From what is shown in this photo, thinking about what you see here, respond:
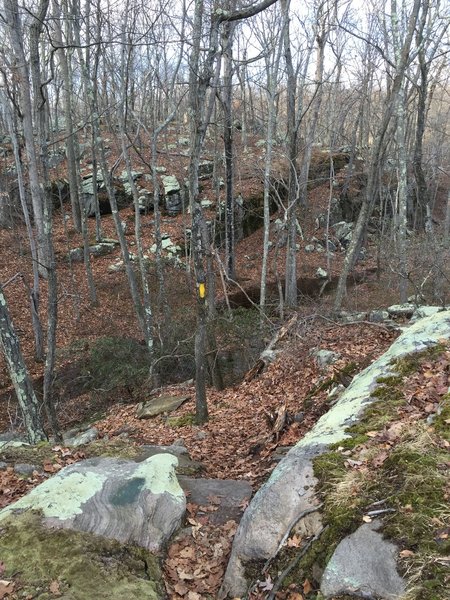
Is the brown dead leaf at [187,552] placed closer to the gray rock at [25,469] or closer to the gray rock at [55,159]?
the gray rock at [25,469]

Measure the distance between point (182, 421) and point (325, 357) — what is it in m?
2.83

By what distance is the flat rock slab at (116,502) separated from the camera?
3084 mm

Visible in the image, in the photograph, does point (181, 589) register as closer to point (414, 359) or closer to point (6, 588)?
point (6, 588)

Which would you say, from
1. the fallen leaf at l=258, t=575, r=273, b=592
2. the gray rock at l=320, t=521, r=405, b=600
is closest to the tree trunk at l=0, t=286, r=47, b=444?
the fallen leaf at l=258, t=575, r=273, b=592

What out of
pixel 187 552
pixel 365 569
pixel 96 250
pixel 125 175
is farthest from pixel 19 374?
pixel 125 175

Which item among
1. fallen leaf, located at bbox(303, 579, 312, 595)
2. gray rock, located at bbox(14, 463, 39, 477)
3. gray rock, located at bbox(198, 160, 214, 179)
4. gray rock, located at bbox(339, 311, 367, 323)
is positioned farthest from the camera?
gray rock, located at bbox(198, 160, 214, 179)

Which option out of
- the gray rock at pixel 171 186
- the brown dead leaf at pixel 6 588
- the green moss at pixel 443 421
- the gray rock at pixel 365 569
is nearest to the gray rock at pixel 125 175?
the gray rock at pixel 171 186

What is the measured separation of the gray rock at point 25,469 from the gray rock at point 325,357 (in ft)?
16.0

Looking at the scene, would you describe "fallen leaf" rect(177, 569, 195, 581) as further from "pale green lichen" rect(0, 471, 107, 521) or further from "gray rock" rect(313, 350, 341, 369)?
"gray rock" rect(313, 350, 341, 369)

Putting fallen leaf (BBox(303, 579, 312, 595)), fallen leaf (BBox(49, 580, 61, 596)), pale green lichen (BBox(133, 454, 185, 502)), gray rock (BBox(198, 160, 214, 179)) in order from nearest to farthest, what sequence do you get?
fallen leaf (BBox(303, 579, 312, 595)) < fallen leaf (BBox(49, 580, 61, 596)) < pale green lichen (BBox(133, 454, 185, 502)) < gray rock (BBox(198, 160, 214, 179))

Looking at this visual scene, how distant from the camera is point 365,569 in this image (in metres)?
2.27

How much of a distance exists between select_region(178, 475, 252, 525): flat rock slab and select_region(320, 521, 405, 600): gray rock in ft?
3.88

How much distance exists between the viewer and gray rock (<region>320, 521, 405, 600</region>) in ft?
7.08

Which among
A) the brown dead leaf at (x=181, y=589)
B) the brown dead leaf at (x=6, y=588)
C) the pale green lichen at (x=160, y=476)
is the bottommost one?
the brown dead leaf at (x=181, y=589)
